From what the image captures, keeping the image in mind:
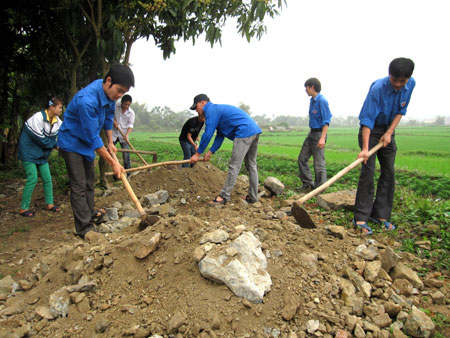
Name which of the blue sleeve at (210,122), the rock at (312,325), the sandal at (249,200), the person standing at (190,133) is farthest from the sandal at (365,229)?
the person standing at (190,133)

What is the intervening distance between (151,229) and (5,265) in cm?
159

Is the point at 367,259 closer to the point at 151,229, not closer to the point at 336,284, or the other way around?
the point at 336,284

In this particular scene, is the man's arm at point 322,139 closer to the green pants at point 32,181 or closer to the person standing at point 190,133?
the person standing at point 190,133

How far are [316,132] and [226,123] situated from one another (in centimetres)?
189

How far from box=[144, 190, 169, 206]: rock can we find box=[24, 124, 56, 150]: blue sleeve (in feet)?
4.97

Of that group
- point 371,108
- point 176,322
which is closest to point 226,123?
point 371,108

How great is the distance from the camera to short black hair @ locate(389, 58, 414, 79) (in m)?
2.90

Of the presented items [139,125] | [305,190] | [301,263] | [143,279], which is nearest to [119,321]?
[143,279]

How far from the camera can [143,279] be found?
2.19 metres

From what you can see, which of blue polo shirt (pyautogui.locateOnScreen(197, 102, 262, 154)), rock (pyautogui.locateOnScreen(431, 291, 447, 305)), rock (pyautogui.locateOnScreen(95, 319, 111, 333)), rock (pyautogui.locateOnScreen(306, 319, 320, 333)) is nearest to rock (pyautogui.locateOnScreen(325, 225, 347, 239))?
rock (pyautogui.locateOnScreen(431, 291, 447, 305))

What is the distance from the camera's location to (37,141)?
3.92 m

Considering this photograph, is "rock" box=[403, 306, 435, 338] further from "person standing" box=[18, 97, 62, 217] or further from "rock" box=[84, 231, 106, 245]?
"person standing" box=[18, 97, 62, 217]

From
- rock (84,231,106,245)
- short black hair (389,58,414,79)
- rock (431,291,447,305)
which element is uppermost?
short black hair (389,58,414,79)

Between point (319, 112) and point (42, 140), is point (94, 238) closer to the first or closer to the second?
point (42, 140)
